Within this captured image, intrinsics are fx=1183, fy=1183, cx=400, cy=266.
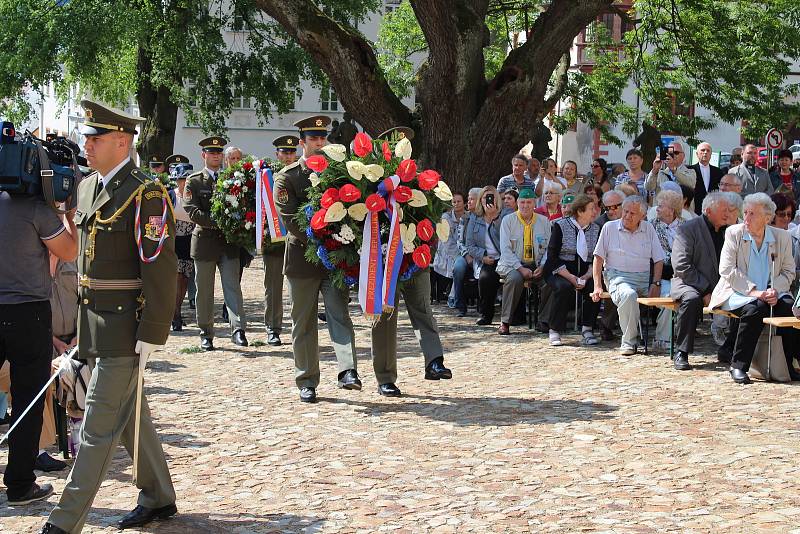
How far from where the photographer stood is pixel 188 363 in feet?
39.6

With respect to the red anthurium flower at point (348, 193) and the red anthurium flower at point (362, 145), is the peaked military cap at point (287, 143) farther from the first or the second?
the red anthurium flower at point (348, 193)

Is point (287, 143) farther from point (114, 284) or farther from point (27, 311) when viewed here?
point (114, 284)

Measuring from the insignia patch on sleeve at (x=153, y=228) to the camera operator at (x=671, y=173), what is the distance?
35.2 feet

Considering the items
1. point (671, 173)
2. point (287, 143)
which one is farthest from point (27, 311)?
point (671, 173)

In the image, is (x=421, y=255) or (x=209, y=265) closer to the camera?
(x=421, y=255)

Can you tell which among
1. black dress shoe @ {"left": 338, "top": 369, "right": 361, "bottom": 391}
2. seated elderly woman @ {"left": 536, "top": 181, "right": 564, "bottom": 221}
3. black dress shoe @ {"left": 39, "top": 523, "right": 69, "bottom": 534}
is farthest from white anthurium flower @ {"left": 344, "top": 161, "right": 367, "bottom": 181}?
seated elderly woman @ {"left": 536, "top": 181, "right": 564, "bottom": 221}

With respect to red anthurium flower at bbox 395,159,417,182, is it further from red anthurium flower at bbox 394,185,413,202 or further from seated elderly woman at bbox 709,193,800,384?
seated elderly woman at bbox 709,193,800,384

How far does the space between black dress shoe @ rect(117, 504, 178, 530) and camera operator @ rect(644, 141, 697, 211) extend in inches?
419

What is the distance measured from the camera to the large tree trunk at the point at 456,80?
17594mm

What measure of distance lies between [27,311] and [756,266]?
701cm

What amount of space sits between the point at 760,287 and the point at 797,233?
182cm

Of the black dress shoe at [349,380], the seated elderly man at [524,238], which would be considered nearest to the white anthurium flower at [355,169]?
the black dress shoe at [349,380]

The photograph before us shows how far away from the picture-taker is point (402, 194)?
9461 mm

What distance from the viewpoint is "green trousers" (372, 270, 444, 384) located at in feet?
32.4
